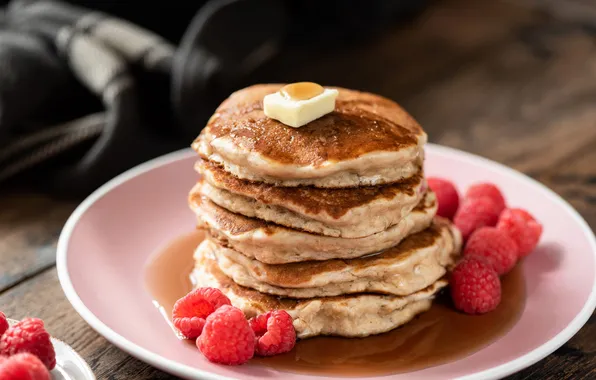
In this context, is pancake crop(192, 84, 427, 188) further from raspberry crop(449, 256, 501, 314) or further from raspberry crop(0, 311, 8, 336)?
raspberry crop(0, 311, 8, 336)

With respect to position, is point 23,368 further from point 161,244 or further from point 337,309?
point 161,244

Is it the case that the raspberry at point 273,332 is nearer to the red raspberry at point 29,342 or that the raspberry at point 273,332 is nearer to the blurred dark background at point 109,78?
the red raspberry at point 29,342

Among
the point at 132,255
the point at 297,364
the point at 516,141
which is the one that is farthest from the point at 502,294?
the point at 516,141

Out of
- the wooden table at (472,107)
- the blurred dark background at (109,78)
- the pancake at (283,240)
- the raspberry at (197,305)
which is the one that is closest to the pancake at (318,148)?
the pancake at (283,240)

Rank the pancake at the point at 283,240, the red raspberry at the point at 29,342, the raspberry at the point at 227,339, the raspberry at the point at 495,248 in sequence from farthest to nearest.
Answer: the raspberry at the point at 495,248 < the pancake at the point at 283,240 < the raspberry at the point at 227,339 < the red raspberry at the point at 29,342

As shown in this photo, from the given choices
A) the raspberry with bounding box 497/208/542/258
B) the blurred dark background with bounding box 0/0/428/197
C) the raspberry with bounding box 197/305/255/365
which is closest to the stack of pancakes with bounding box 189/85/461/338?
the raspberry with bounding box 197/305/255/365

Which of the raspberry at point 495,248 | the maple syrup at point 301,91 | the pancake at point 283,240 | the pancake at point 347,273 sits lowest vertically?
the raspberry at point 495,248
